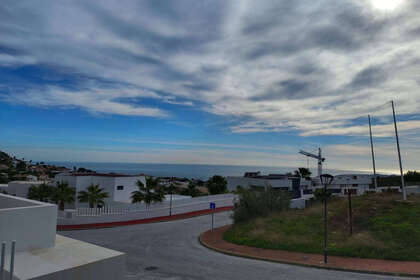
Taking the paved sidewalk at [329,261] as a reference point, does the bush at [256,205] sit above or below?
above

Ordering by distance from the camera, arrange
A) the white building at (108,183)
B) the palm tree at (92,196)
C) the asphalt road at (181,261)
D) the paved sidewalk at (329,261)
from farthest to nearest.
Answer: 1. the white building at (108,183)
2. the palm tree at (92,196)
3. the paved sidewalk at (329,261)
4. the asphalt road at (181,261)

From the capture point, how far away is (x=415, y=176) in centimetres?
6341

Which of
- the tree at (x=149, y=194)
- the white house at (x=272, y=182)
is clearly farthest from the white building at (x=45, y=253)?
the white house at (x=272, y=182)

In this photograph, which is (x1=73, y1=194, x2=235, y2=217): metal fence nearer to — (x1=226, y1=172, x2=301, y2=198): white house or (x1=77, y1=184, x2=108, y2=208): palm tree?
(x1=77, y1=184, x2=108, y2=208): palm tree

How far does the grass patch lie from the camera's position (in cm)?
1792

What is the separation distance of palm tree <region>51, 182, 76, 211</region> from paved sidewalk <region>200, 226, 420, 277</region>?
21169 mm

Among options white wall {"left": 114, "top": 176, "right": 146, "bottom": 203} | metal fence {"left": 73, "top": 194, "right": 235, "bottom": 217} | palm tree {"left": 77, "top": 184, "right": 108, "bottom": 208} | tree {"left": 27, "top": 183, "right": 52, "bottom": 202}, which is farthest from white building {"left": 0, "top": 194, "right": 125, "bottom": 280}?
white wall {"left": 114, "top": 176, "right": 146, "bottom": 203}

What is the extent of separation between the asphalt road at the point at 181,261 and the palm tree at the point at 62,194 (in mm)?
9149

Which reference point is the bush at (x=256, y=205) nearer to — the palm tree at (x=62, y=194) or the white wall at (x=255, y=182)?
the palm tree at (x=62, y=194)

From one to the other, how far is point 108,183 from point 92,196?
163 inches

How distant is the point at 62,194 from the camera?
3409cm

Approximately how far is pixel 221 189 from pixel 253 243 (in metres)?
44.3

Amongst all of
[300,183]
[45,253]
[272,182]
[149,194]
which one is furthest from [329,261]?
[300,183]

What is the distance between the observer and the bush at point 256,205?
2830 cm
